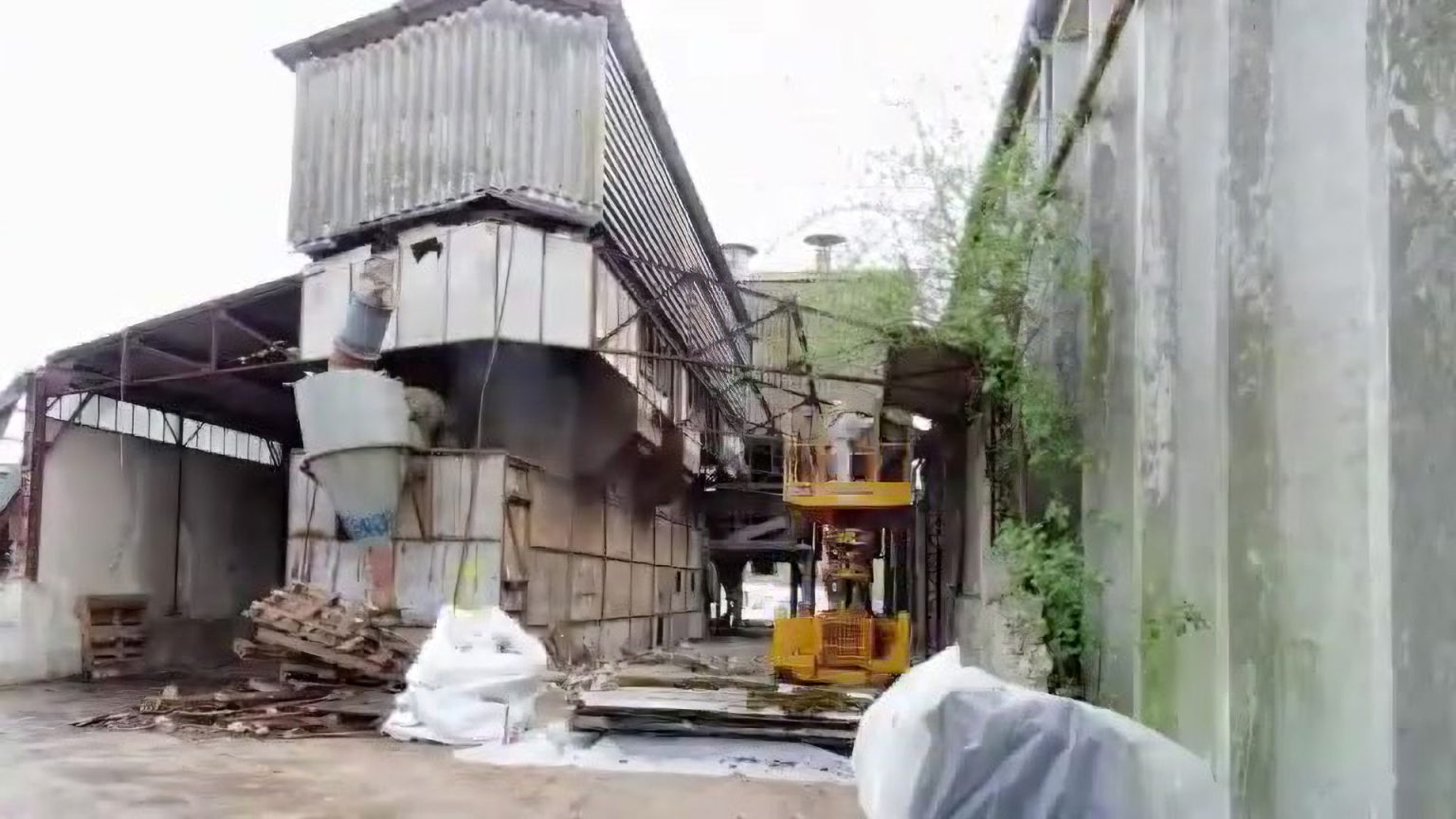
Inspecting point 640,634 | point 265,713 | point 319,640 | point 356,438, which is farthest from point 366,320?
point 640,634

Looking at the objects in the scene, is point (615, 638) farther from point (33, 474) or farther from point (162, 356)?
point (33, 474)

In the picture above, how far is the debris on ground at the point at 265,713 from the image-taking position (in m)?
10.5

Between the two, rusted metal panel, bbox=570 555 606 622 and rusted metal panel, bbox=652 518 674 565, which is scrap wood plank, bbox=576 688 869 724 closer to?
→ rusted metal panel, bbox=570 555 606 622

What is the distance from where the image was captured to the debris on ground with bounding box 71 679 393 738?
10.5 metres

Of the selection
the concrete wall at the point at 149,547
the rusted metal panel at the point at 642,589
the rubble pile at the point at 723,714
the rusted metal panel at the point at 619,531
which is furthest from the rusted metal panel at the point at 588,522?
the concrete wall at the point at 149,547

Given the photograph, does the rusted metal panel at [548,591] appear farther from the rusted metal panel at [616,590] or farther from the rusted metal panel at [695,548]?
the rusted metal panel at [695,548]

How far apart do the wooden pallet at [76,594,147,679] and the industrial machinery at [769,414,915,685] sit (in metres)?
9.70

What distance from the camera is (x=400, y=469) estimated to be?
13344 millimetres

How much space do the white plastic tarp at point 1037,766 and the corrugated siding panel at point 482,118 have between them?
36.3 ft

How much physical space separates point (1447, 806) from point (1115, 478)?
3632 mm

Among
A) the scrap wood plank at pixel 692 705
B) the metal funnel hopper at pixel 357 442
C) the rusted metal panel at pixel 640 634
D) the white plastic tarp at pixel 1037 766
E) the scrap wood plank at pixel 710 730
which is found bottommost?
the rusted metal panel at pixel 640 634

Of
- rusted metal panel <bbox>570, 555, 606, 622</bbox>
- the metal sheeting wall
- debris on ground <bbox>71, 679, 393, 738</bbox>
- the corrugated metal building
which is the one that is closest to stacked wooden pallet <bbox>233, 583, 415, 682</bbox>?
debris on ground <bbox>71, 679, 393, 738</bbox>

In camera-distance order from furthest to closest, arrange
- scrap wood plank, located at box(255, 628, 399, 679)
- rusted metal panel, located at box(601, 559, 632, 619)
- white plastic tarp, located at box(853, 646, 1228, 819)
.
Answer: rusted metal panel, located at box(601, 559, 632, 619)
scrap wood plank, located at box(255, 628, 399, 679)
white plastic tarp, located at box(853, 646, 1228, 819)

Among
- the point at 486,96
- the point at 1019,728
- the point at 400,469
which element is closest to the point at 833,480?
the point at 400,469
